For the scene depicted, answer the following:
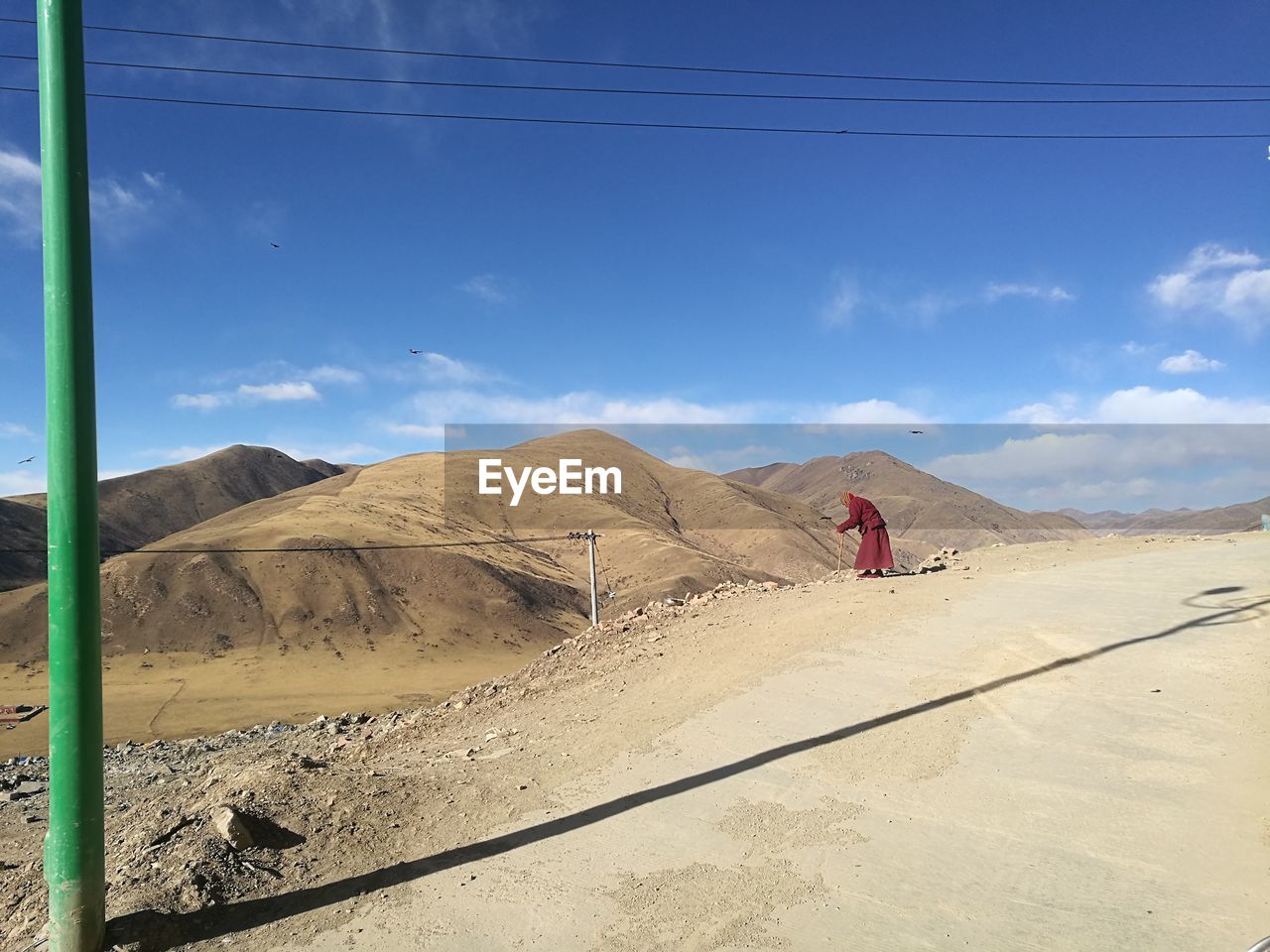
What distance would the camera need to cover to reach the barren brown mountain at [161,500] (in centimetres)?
6594

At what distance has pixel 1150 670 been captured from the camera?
822 cm

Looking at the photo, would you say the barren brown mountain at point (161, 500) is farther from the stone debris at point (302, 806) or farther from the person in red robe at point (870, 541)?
A: the person in red robe at point (870, 541)

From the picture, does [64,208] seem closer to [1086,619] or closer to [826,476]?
[1086,619]

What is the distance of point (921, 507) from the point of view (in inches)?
3959

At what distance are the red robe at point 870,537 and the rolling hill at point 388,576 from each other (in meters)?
20.4

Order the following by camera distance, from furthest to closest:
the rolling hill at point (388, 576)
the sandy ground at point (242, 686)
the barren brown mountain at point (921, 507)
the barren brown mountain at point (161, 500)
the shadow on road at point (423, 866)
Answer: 1. the barren brown mountain at point (921, 507)
2. the barren brown mountain at point (161, 500)
3. the rolling hill at point (388, 576)
4. the sandy ground at point (242, 686)
5. the shadow on road at point (423, 866)

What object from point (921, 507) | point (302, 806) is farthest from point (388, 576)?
point (921, 507)

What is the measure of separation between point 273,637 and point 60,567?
2890 cm

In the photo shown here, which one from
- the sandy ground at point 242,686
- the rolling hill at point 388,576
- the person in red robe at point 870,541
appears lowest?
the sandy ground at point 242,686

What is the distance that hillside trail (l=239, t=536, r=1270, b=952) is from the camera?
4383 millimetres

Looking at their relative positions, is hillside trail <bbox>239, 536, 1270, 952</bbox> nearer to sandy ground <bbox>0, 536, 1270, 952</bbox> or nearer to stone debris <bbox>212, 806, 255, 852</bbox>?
sandy ground <bbox>0, 536, 1270, 952</bbox>

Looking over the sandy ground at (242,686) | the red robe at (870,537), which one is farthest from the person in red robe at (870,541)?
the sandy ground at (242,686)

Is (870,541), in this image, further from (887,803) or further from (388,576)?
(388,576)

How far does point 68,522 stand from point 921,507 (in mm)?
104520
